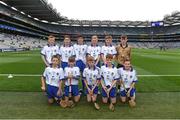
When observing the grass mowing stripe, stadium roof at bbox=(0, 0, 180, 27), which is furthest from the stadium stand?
the grass mowing stripe

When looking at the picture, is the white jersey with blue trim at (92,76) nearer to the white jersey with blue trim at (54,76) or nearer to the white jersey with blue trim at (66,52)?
the white jersey with blue trim at (54,76)

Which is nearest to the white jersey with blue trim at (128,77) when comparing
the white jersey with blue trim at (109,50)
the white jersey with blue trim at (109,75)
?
the white jersey with blue trim at (109,75)

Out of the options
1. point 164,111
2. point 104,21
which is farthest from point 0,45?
point 104,21

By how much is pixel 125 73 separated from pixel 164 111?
1763 mm

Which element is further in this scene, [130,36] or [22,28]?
[130,36]

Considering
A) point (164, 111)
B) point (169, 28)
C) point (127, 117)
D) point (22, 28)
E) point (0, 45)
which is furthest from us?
point (169, 28)

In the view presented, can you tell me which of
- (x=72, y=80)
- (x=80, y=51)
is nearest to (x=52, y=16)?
(x=80, y=51)

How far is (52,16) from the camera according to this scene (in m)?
96.4

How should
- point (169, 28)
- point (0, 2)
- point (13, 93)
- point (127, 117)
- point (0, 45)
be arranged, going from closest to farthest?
point (127, 117), point (13, 93), point (0, 45), point (0, 2), point (169, 28)

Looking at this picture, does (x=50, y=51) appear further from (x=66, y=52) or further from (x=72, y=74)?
(x=72, y=74)

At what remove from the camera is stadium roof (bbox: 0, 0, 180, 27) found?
227 ft

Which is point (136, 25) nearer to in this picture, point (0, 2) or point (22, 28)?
point (22, 28)

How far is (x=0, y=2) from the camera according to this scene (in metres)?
64.6

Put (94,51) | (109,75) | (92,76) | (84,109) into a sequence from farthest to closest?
1. (94,51)
2. (92,76)
3. (109,75)
4. (84,109)
